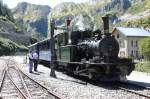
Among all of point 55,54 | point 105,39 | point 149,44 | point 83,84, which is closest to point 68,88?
point 83,84

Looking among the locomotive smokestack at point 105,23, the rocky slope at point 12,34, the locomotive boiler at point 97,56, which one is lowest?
the locomotive boiler at point 97,56

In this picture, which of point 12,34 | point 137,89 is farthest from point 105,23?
point 12,34

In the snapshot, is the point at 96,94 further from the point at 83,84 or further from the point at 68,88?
the point at 83,84

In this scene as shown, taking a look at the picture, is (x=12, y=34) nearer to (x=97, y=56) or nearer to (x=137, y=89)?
(x=97, y=56)

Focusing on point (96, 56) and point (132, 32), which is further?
point (132, 32)

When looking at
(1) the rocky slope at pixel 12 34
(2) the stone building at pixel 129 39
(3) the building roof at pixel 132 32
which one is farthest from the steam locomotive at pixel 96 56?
(1) the rocky slope at pixel 12 34

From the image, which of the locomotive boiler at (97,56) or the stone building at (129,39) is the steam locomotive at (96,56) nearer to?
the locomotive boiler at (97,56)

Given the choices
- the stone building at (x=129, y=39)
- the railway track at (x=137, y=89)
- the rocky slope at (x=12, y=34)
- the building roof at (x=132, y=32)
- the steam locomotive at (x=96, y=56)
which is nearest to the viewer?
the railway track at (x=137, y=89)

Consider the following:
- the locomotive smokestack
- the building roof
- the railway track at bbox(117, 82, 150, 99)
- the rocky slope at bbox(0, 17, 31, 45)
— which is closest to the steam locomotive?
the locomotive smokestack

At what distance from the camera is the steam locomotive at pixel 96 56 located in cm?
1886

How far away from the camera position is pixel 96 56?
19859 mm

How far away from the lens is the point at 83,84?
19.3 meters

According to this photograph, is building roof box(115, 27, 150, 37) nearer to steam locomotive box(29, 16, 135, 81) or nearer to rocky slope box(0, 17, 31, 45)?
steam locomotive box(29, 16, 135, 81)

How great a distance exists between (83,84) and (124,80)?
7.88 ft
